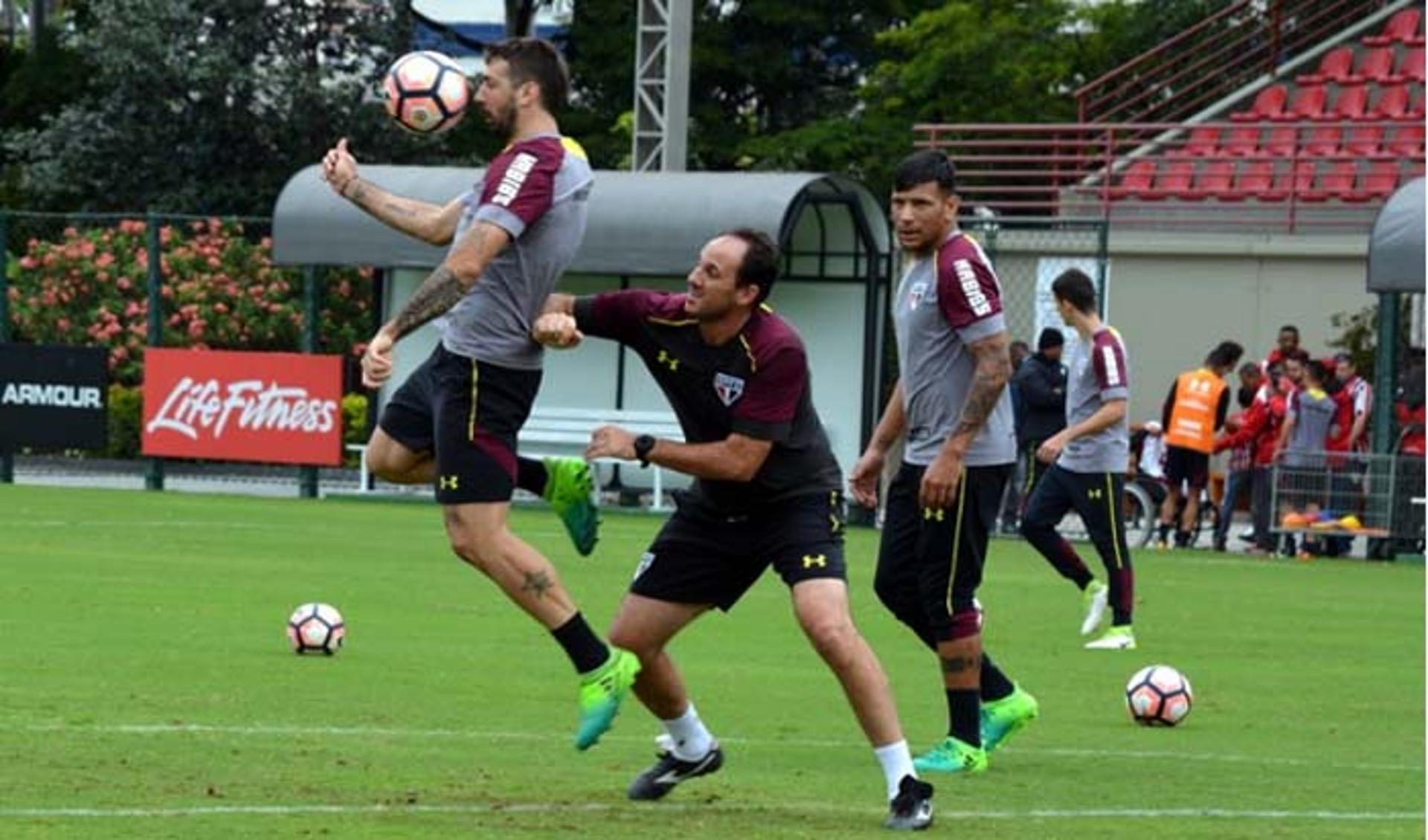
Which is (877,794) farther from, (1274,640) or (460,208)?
(1274,640)

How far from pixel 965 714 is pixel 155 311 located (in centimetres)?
2168

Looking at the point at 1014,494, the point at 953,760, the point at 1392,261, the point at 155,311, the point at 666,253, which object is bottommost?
the point at 1014,494

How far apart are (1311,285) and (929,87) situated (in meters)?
8.32

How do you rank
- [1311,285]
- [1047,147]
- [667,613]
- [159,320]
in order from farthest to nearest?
[1047,147] < [1311,285] < [159,320] < [667,613]

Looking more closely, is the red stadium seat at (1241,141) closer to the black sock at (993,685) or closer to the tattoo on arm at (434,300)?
the black sock at (993,685)

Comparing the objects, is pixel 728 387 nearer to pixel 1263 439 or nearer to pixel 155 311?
pixel 1263 439

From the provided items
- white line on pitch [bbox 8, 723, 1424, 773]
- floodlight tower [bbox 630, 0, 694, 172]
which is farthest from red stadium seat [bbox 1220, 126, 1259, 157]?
white line on pitch [bbox 8, 723, 1424, 773]

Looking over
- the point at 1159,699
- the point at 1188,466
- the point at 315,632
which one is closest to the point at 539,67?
the point at 1159,699

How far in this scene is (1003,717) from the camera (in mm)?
11031

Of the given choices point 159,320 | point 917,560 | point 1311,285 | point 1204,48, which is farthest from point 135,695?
point 1204,48

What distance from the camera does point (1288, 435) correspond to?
2742 cm

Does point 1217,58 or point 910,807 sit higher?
point 1217,58

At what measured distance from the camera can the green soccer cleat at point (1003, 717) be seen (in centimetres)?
1103

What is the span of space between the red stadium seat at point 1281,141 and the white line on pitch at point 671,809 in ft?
89.8
